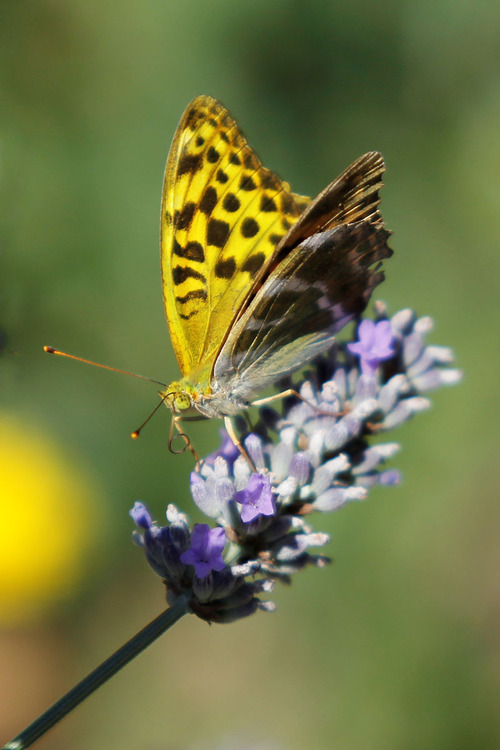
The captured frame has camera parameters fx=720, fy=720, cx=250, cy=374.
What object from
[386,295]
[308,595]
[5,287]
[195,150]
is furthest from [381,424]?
[386,295]

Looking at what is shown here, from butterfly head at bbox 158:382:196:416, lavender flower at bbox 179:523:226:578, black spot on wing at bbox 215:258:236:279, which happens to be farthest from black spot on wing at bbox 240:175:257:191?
lavender flower at bbox 179:523:226:578

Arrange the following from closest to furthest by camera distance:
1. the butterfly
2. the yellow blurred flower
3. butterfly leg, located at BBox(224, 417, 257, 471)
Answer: butterfly leg, located at BBox(224, 417, 257, 471), the butterfly, the yellow blurred flower

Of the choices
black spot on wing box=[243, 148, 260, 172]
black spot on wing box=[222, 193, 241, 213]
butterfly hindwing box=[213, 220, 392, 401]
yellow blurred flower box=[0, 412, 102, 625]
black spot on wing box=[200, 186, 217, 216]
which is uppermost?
black spot on wing box=[243, 148, 260, 172]

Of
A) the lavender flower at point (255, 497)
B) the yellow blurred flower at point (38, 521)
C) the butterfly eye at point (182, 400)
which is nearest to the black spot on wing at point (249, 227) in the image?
the butterfly eye at point (182, 400)

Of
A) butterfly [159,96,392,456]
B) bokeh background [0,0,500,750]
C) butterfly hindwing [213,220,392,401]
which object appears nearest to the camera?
butterfly hindwing [213,220,392,401]

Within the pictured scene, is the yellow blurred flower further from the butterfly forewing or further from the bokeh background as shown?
the butterfly forewing

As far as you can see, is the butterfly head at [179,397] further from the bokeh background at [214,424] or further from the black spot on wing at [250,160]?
the bokeh background at [214,424]

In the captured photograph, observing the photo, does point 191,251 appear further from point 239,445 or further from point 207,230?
point 239,445

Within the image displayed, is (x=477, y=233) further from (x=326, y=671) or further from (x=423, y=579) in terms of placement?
(x=326, y=671)
